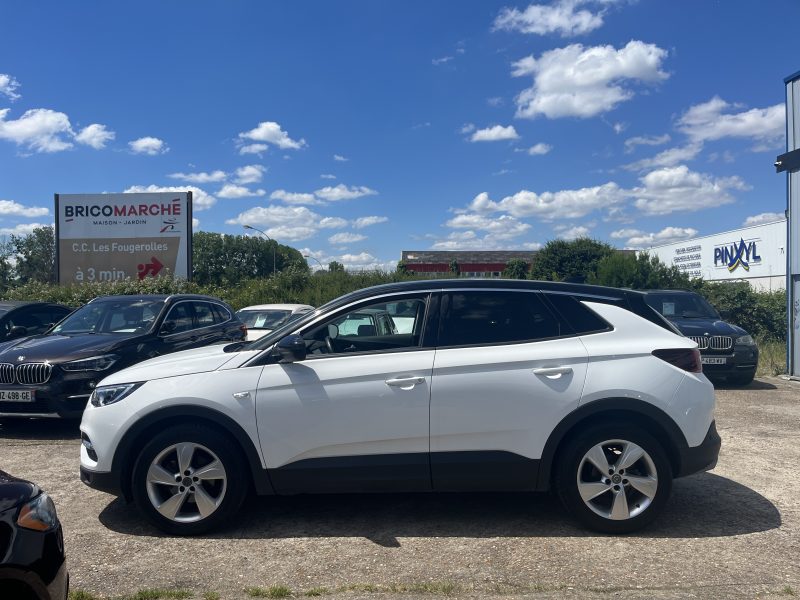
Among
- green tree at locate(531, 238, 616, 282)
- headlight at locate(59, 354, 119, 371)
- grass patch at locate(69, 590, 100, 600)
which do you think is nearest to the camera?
grass patch at locate(69, 590, 100, 600)

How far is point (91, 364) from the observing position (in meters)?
7.23

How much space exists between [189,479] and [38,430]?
4730 millimetres

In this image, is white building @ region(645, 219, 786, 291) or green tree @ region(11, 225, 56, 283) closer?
white building @ region(645, 219, 786, 291)

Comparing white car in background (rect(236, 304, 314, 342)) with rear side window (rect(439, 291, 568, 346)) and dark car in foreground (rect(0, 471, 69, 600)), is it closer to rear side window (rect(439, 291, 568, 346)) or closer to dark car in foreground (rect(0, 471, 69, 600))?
rear side window (rect(439, 291, 568, 346))

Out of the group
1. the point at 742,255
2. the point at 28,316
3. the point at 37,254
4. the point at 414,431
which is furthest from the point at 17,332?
the point at 37,254

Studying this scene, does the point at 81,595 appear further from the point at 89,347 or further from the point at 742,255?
the point at 742,255

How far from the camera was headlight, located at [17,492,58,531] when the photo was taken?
2480 mm

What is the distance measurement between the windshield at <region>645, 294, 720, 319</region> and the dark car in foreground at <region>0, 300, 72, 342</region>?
11123 millimetres

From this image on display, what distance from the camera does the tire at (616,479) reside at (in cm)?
426

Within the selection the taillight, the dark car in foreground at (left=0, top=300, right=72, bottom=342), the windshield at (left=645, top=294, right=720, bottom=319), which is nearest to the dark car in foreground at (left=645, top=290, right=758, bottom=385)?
the windshield at (left=645, top=294, right=720, bottom=319)

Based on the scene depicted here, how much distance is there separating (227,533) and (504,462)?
1982mm

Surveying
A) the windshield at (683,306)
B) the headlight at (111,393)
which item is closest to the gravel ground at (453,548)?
the headlight at (111,393)

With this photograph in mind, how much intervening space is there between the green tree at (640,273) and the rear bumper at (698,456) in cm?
2234

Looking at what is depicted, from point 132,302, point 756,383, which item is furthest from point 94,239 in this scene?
point 756,383
